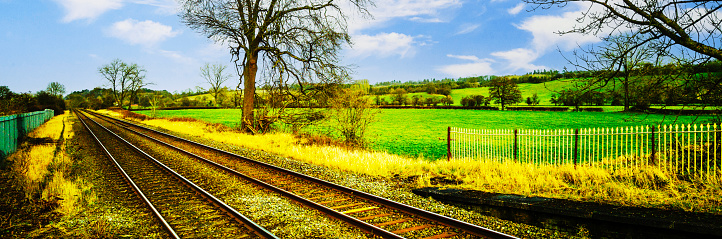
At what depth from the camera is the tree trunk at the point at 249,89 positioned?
22.5 metres

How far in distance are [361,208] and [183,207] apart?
11.8 ft

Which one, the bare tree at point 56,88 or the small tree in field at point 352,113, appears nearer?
the small tree in field at point 352,113

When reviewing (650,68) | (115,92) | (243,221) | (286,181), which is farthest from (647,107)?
(115,92)

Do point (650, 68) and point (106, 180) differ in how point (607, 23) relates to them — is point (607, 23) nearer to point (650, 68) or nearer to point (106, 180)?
point (650, 68)

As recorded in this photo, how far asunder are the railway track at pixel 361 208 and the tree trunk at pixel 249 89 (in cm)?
1196

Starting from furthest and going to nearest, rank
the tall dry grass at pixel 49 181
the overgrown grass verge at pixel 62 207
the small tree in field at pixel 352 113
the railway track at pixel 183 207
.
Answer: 1. the small tree in field at pixel 352 113
2. the tall dry grass at pixel 49 181
3. the overgrown grass verge at pixel 62 207
4. the railway track at pixel 183 207

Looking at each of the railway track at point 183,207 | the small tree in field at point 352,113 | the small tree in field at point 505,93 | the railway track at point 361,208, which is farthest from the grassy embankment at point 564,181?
the small tree in field at point 505,93

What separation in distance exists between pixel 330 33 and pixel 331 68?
6.38ft

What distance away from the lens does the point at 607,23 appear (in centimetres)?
867

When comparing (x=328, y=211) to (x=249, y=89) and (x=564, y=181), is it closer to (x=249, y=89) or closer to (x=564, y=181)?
(x=564, y=181)

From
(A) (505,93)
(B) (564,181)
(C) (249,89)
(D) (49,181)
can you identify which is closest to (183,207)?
(D) (49,181)

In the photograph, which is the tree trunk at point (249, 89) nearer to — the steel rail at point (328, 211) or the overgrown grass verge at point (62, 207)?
the overgrown grass verge at point (62, 207)

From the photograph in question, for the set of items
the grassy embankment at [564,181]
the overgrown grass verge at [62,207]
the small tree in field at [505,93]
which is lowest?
the overgrown grass verge at [62,207]

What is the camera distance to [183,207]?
7289 millimetres
